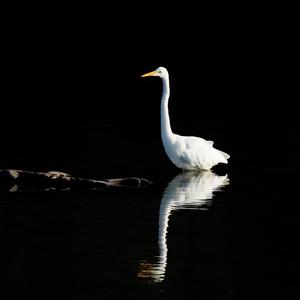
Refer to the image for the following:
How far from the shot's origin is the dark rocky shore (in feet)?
53.8

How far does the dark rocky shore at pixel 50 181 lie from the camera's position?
1641 cm

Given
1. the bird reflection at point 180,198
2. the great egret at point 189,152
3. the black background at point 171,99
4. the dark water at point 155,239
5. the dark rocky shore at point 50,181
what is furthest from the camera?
the great egret at point 189,152

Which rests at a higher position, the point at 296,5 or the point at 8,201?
the point at 296,5

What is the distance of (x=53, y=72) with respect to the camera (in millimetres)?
43031

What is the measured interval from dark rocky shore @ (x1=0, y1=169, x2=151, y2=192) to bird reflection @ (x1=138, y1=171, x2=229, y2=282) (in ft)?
2.23

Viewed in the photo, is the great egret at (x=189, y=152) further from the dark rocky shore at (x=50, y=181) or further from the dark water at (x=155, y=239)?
the dark rocky shore at (x=50, y=181)

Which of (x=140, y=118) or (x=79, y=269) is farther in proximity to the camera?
(x=140, y=118)

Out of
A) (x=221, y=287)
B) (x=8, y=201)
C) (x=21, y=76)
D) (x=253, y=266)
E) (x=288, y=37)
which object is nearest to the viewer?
(x=221, y=287)

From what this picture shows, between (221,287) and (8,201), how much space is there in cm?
514

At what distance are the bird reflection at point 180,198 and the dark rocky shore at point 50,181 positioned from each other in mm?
679

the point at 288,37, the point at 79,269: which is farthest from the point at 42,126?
the point at 288,37

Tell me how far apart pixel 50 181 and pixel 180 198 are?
1.92m

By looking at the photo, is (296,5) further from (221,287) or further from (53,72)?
(221,287)

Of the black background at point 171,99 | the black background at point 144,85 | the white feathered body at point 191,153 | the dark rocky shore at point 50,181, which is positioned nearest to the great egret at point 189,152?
the white feathered body at point 191,153
